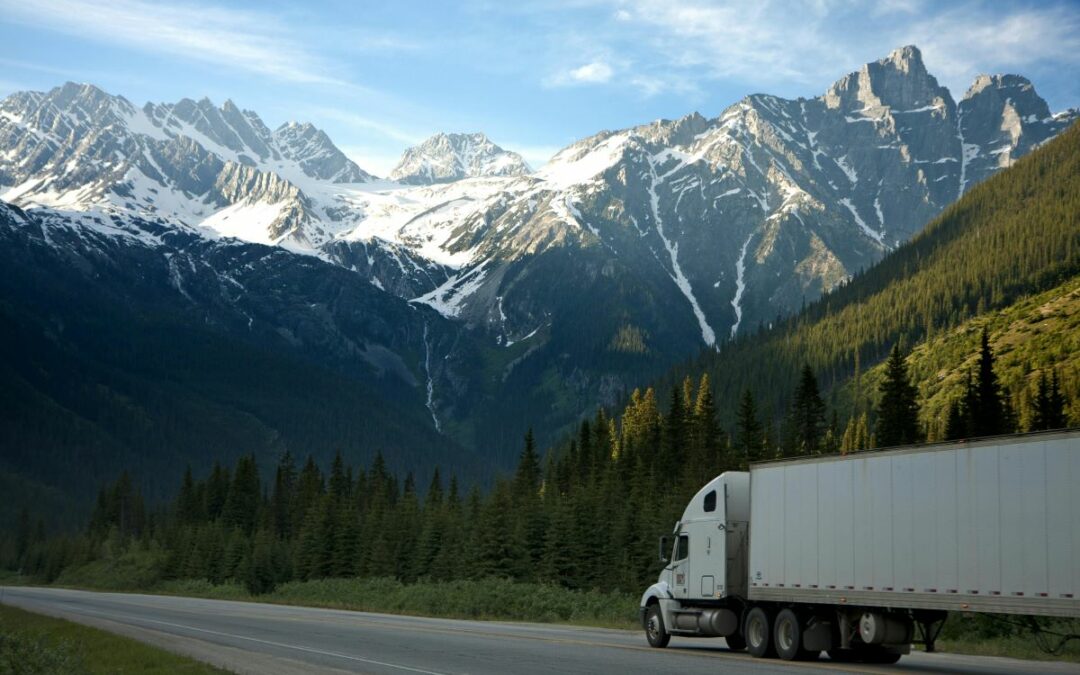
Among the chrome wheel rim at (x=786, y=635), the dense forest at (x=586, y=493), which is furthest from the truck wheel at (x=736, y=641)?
the dense forest at (x=586, y=493)

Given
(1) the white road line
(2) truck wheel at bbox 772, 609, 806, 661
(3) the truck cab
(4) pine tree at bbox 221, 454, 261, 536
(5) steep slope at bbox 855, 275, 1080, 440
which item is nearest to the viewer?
(1) the white road line

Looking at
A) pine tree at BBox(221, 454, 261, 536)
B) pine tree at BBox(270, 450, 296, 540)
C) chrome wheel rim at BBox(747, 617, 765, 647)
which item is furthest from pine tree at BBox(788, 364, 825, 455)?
chrome wheel rim at BBox(747, 617, 765, 647)

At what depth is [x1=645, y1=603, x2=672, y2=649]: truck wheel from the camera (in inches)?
1355

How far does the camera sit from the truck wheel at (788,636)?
2923cm

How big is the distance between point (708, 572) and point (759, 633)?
3.05 metres

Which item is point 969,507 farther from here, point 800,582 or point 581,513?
point 581,513

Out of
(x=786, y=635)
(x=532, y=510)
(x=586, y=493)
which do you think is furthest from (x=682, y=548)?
(x=532, y=510)

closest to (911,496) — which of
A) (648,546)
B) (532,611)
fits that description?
(532,611)

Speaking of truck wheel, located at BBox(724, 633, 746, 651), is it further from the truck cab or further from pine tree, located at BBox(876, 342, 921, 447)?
pine tree, located at BBox(876, 342, 921, 447)

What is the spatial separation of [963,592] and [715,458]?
71.9 meters

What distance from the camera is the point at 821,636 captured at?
2892cm

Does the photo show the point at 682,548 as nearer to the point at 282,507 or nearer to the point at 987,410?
the point at 987,410

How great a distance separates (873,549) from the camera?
2719 cm

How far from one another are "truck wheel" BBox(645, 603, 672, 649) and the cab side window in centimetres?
161
